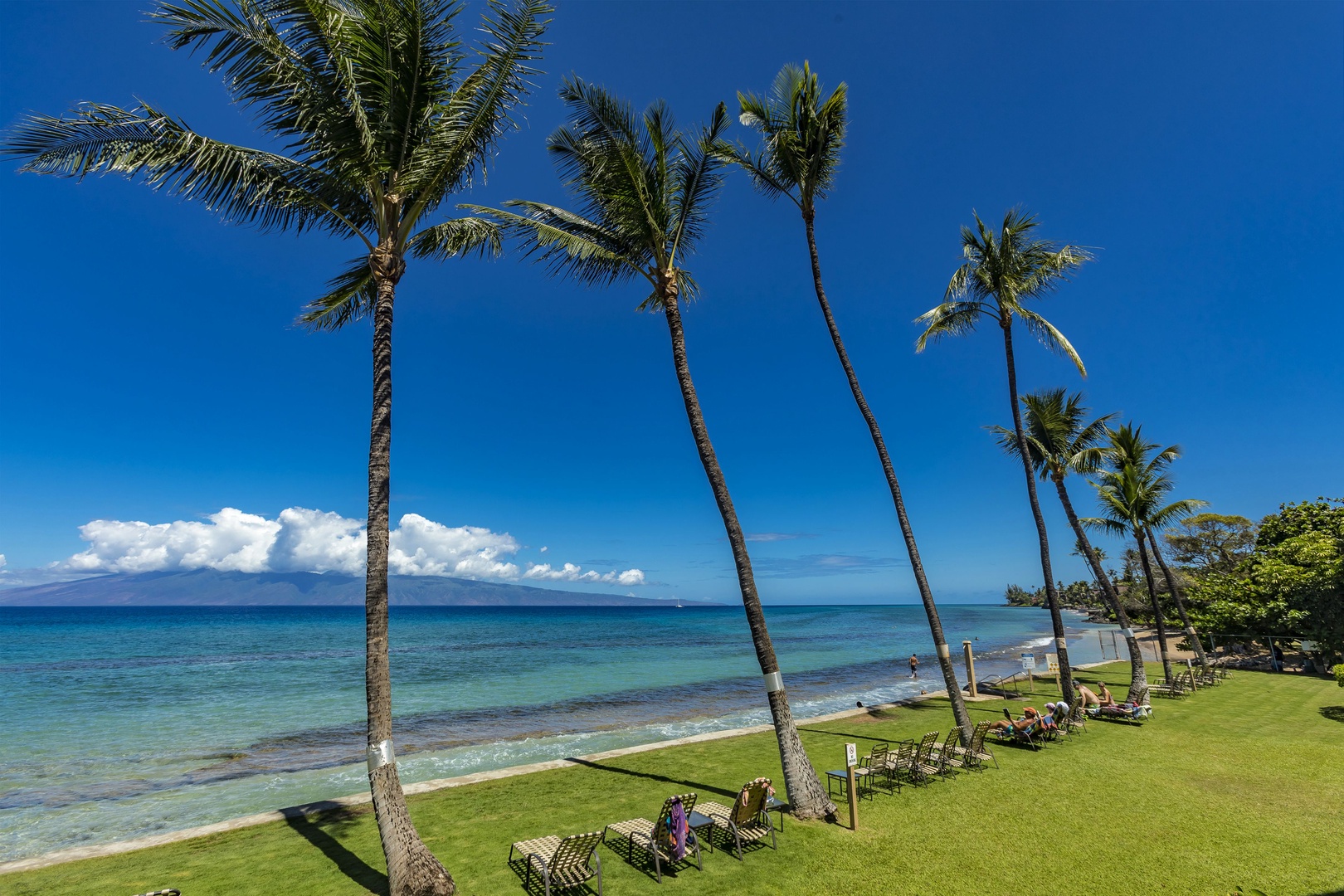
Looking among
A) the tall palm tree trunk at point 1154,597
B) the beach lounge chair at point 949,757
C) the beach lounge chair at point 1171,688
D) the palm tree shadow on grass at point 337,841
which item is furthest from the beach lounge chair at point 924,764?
the tall palm tree trunk at point 1154,597

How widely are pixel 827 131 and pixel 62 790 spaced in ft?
73.7

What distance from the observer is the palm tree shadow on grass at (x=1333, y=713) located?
14668 mm

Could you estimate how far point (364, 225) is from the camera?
333 inches

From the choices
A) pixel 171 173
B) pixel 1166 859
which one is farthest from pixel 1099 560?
pixel 171 173

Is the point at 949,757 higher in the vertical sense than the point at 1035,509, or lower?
lower

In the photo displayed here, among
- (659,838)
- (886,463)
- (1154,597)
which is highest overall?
(886,463)

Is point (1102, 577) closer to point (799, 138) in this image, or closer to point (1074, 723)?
point (1074, 723)

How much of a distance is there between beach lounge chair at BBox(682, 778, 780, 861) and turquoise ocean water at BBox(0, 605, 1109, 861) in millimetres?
8722

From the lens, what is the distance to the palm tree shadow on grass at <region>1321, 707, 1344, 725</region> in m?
14.7

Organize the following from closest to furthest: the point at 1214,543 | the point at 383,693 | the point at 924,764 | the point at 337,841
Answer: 1. the point at 383,693
2. the point at 337,841
3. the point at 924,764
4. the point at 1214,543

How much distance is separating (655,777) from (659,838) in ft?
14.7

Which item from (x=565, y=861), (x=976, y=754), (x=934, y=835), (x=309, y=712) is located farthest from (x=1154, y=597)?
(x=309, y=712)

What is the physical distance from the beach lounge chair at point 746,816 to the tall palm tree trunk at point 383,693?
3323mm

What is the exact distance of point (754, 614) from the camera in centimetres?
924
